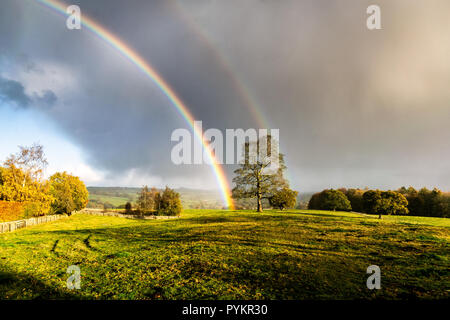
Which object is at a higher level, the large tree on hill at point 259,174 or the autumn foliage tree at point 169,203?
the large tree on hill at point 259,174

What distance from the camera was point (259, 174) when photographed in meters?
39.1

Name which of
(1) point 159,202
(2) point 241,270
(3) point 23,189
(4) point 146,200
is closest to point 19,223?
(3) point 23,189

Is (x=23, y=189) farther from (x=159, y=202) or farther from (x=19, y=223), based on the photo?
(x=159, y=202)

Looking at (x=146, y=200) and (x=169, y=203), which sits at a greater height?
(x=169, y=203)

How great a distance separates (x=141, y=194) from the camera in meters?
65.4

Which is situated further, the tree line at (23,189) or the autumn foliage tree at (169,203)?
the autumn foliage tree at (169,203)

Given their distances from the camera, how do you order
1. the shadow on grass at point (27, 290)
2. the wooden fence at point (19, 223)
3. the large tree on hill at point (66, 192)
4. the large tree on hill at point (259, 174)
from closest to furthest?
the shadow on grass at point (27, 290)
the wooden fence at point (19, 223)
the large tree on hill at point (259, 174)
the large tree on hill at point (66, 192)

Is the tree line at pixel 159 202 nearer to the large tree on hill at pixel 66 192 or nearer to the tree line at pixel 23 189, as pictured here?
the large tree on hill at pixel 66 192

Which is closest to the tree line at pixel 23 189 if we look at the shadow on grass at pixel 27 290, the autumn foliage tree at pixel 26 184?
the autumn foliage tree at pixel 26 184

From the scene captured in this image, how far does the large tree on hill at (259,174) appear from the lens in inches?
1523
